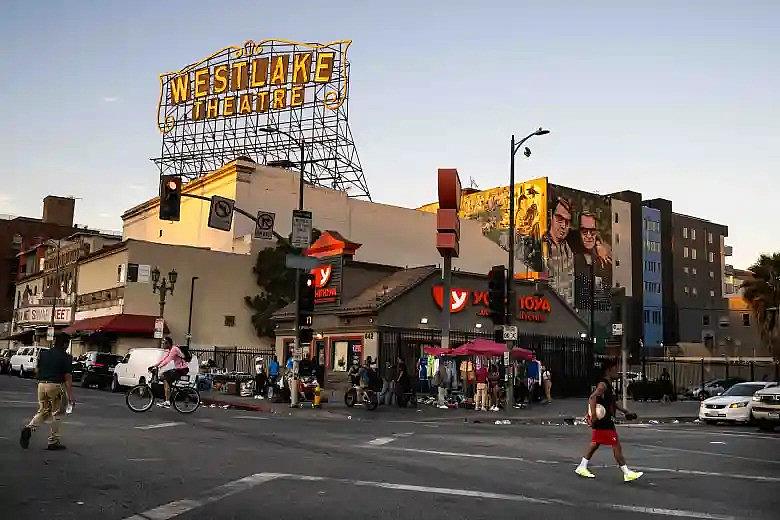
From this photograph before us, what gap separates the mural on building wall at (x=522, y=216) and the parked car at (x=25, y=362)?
153ft

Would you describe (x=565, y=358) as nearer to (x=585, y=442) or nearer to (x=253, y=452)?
(x=585, y=442)

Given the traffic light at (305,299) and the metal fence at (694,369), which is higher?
the traffic light at (305,299)

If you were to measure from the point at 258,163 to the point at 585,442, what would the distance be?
47442 mm

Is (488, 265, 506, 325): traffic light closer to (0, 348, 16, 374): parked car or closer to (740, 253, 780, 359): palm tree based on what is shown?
(740, 253, 780, 359): palm tree

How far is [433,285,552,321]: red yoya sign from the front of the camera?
42156mm

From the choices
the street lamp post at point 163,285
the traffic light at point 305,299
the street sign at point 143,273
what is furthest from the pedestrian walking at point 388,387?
the street sign at point 143,273

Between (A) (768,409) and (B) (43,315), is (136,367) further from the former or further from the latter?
(B) (43,315)

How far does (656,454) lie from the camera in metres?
15.4

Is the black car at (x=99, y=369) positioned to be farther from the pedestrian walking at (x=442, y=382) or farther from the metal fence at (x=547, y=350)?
the pedestrian walking at (x=442, y=382)

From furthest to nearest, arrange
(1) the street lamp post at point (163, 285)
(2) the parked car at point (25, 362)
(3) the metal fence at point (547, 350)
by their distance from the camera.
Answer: (2) the parked car at point (25, 362), (1) the street lamp post at point (163, 285), (3) the metal fence at point (547, 350)

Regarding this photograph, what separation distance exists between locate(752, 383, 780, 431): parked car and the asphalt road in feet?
13.9

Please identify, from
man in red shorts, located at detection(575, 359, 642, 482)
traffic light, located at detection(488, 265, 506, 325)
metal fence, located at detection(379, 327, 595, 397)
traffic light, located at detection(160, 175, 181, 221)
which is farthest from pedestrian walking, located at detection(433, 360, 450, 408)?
man in red shorts, located at detection(575, 359, 642, 482)

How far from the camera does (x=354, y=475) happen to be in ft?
36.1

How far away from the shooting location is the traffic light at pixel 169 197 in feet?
75.9
